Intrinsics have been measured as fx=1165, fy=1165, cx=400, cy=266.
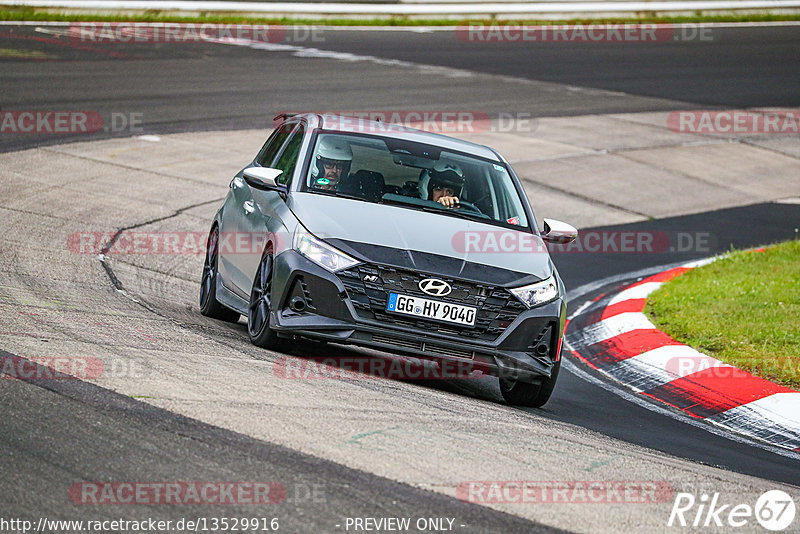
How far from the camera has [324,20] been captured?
103 feet

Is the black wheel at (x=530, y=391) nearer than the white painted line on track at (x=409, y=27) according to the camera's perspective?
Yes

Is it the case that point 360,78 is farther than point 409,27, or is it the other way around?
point 409,27

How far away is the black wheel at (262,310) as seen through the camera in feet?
24.1

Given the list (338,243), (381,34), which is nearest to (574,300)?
(338,243)

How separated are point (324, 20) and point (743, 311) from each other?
22986mm

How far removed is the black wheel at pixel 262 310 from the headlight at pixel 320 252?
0.35 metres

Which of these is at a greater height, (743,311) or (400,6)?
(400,6)

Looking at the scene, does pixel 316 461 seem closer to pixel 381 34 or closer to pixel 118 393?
pixel 118 393

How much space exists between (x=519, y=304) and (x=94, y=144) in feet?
33.7

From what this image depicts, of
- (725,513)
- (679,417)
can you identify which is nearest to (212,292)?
(679,417)

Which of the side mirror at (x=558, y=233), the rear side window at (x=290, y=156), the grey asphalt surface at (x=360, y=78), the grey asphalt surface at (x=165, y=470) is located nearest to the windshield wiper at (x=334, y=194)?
the rear side window at (x=290, y=156)

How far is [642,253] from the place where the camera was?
13.8 m

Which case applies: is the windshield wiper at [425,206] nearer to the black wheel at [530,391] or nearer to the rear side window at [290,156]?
the rear side window at [290,156]

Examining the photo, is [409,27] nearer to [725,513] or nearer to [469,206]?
[469,206]
